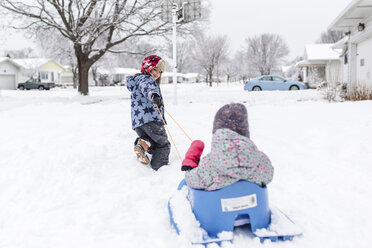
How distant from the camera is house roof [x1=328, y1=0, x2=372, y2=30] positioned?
1084cm

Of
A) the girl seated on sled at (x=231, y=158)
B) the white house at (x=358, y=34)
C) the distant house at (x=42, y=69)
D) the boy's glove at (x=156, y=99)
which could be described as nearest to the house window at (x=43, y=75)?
the distant house at (x=42, y=69)

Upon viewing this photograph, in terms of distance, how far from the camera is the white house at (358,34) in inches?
458

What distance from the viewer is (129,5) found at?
52.7 ft

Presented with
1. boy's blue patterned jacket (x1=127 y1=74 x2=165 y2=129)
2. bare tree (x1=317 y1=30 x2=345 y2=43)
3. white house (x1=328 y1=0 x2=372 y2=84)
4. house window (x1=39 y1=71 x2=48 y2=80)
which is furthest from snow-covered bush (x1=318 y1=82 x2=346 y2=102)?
house window (x1=39 y1=71 x2=48 y2=80)

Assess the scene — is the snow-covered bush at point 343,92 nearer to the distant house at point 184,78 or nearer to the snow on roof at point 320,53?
the snow on roof at point 320,53

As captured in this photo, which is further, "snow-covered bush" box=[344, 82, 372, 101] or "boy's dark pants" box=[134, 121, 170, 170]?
"snow-covered bush" box=[344, 82, 372, 101]

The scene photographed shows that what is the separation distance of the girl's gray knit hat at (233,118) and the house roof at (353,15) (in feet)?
34.5

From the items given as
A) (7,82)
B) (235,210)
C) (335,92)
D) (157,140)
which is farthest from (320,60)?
(7,82)

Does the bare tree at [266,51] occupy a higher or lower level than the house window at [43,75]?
higher

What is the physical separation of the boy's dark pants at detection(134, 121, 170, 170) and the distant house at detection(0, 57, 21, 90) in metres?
43.2

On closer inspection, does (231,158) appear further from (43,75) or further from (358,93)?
(43,75)

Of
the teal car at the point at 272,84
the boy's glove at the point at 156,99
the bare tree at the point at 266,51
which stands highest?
the bare tree at the point at 266,51

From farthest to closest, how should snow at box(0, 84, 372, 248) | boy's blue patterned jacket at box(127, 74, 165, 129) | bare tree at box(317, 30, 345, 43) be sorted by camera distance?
1. bare tree at box(317, 30, 345, 43)
2. boy's blue patterned jacket at box(127, 74, 165, 129)
3. snow at box(0, 84, 372, 248)

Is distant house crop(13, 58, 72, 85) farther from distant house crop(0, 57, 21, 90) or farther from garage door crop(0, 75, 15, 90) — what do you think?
garage door crop(0, 75, 15, 90)
